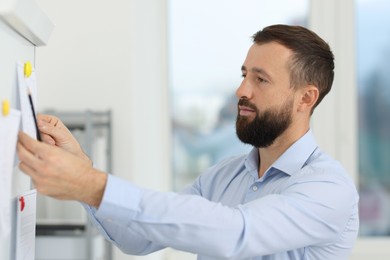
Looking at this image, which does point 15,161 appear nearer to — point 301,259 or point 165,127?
point 301,259

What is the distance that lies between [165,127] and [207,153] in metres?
0.26

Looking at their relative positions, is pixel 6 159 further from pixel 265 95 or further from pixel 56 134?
pixel 265 95

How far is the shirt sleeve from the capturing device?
91 cm

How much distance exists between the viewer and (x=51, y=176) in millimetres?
800

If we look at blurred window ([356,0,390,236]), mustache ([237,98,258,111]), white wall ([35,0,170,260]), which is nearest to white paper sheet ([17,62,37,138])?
mustache ([237,98,258,111])

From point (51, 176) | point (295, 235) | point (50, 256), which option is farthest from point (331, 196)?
point (50, 256)

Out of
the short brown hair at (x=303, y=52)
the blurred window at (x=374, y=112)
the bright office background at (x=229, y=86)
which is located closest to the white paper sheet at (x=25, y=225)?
the short brown hair at (x=303, y=52)

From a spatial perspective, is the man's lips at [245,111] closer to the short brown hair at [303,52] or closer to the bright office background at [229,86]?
the short brown hair at [303,52]

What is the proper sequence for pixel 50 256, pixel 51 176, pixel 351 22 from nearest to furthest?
pixel 51 176
pixel 50 256
pixel 351 22

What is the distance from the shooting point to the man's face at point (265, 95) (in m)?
1.35

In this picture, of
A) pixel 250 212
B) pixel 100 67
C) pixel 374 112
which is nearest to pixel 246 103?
pixel 250 212

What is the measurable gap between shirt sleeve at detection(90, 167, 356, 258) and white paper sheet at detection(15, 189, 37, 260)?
0.41 feet

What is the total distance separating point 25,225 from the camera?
965 millimetres

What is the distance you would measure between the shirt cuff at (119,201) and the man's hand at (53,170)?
4cm
